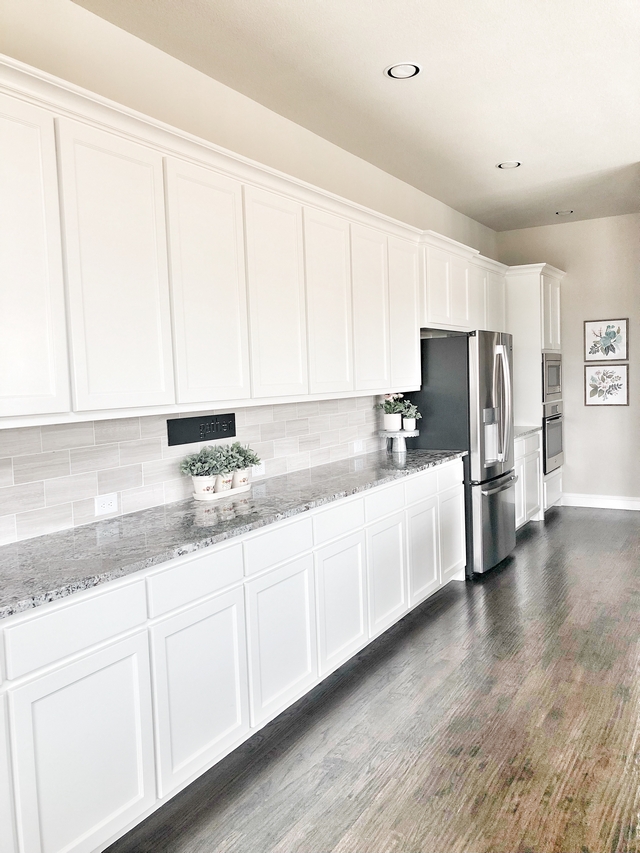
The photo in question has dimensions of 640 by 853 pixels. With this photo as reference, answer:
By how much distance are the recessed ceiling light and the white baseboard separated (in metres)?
4.96

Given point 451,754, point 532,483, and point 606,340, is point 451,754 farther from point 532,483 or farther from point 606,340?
point 606,340

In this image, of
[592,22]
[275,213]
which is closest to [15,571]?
[275,213]

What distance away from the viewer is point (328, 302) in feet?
11.5

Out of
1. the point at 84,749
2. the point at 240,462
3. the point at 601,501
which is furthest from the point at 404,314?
the point at 601,501

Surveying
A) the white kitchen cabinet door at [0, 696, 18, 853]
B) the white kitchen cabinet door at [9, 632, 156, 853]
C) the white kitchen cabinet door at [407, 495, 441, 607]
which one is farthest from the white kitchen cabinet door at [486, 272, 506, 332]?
the white kitchen cabinet door at [0, 696, 18, 853]

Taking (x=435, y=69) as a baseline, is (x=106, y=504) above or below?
below

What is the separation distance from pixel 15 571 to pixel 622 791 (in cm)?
213

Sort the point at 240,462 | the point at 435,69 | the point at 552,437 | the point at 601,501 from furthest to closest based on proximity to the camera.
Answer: the point at 601,501
the point at 552,437
the point at 435,69
the point at 240,462

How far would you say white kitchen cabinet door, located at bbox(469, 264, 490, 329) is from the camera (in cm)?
532

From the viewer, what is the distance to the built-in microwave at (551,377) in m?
6.26

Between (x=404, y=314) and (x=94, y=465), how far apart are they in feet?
7.87

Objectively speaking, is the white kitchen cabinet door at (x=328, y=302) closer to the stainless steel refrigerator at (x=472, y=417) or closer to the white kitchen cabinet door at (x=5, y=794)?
the stainless steel refrigerator at (x=472, y=417)

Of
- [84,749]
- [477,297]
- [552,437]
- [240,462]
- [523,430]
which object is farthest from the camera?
[552,437]

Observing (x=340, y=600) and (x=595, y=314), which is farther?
(x=595, y=314)
